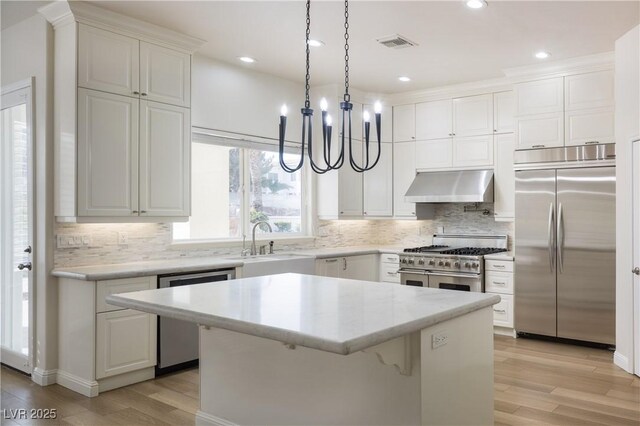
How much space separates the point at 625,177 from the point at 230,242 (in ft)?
11.9

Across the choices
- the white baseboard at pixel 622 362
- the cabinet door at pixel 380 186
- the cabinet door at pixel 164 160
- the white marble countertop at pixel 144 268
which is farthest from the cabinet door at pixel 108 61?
the white baseboard at pixel 622 362

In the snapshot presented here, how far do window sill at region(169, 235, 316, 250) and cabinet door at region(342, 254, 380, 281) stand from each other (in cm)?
59

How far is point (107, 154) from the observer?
154 inches

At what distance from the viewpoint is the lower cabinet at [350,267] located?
5438 mm

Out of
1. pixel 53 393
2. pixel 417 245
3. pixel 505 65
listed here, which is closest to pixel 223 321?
pixel 53 393

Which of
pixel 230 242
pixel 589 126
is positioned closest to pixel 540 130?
pixel 589 126

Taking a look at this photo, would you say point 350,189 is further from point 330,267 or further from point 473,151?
point 473,151

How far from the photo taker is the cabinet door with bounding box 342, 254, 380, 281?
5.77 m

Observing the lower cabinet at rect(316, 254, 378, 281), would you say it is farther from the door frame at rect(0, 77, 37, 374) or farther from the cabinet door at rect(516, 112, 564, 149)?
the door frame at rect(0, 77, 37, 374)

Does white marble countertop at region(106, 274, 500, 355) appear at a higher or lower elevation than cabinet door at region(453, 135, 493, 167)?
lower

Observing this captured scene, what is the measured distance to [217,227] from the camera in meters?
5.18

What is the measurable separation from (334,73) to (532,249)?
109 inches

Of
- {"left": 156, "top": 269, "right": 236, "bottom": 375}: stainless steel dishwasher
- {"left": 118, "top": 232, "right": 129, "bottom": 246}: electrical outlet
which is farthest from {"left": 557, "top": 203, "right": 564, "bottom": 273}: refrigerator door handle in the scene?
{"left": 118, "top": 232, "right": 129, "bottom": 246}: electrical outlet

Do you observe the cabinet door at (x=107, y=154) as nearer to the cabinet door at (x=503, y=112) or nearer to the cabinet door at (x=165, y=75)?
the cabinet door at (x=165, y=75)
